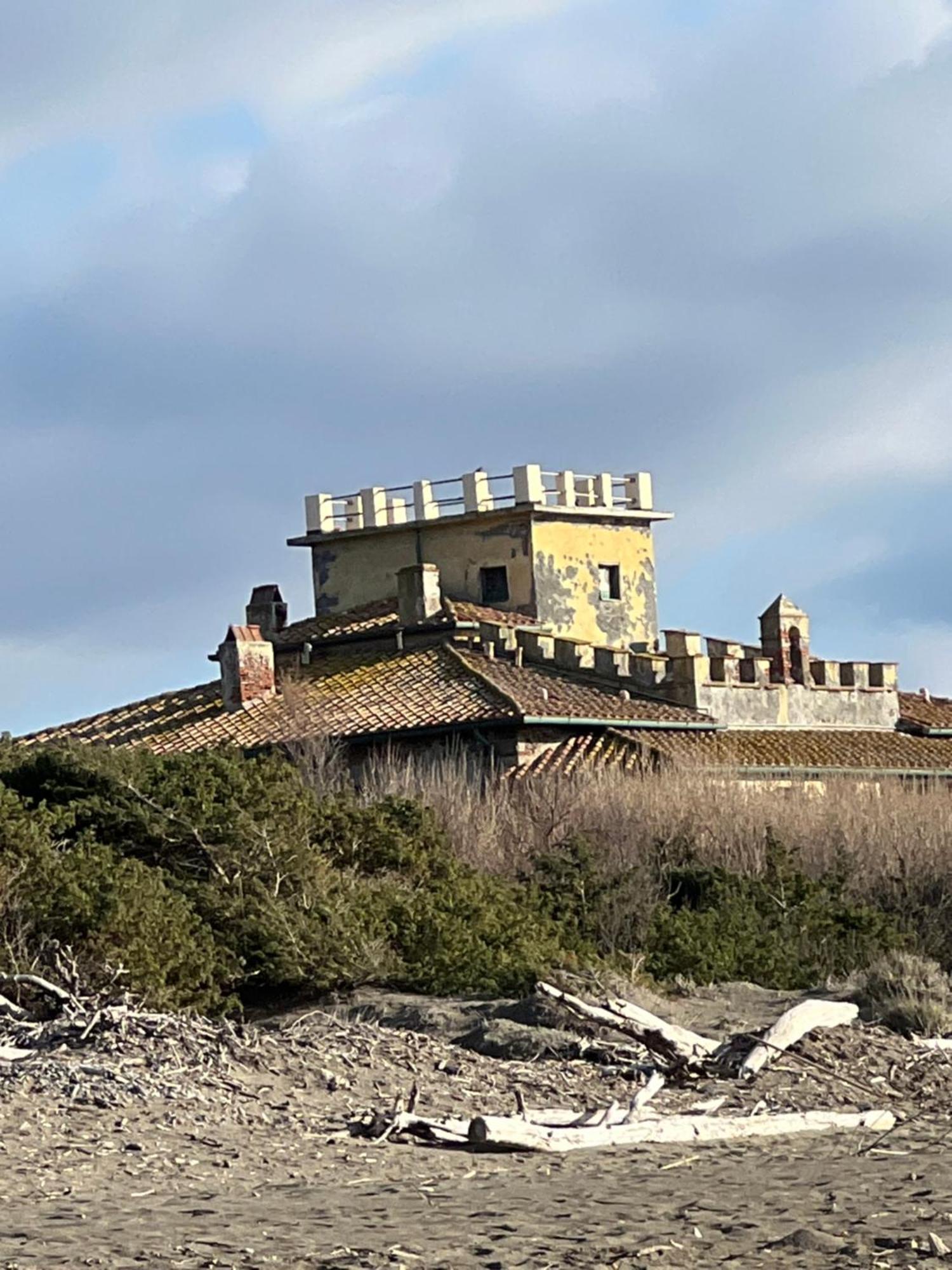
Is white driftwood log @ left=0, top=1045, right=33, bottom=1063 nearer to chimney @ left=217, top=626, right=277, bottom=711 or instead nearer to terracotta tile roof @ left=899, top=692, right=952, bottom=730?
chimney @ left=217, top=626, right=277, bottom=711

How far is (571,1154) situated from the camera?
42.2ft

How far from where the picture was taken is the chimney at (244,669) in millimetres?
44500

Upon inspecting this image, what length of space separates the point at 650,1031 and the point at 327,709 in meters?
27.5

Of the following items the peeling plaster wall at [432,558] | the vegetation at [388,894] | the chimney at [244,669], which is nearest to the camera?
the vegetation at [388,894]

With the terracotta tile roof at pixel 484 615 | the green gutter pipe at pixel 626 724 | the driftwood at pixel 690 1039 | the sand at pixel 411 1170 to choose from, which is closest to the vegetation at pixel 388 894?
the sand at pixel 411 1170

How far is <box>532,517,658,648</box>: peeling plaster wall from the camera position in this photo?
55.3m

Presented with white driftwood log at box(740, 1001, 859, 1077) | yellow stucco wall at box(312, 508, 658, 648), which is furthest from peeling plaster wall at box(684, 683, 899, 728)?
white driftwood log at box(740, 1001, 859, 1077)

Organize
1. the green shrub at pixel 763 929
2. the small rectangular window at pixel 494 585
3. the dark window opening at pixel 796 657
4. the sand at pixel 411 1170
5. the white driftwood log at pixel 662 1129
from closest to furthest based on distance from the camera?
1. the sand at pixel 411 1170
2. the white driftwood log at pixel 662 1129
3. the green shrub at pixel 763 929
4. the dark window opening at pixel 796 657
5. the small rectangular window at pixel 494 585

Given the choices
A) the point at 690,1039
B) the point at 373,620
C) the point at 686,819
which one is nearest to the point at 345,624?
the point at 373,620

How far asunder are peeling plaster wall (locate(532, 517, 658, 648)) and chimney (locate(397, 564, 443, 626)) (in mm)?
6932

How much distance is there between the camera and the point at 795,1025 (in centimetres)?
1614

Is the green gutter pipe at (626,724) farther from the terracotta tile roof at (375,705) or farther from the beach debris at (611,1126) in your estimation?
the beach debris at (611,1126)

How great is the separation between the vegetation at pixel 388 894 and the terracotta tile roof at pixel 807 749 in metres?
9.97

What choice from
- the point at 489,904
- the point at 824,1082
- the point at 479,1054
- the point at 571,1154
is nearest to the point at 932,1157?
the point at 571,1154
